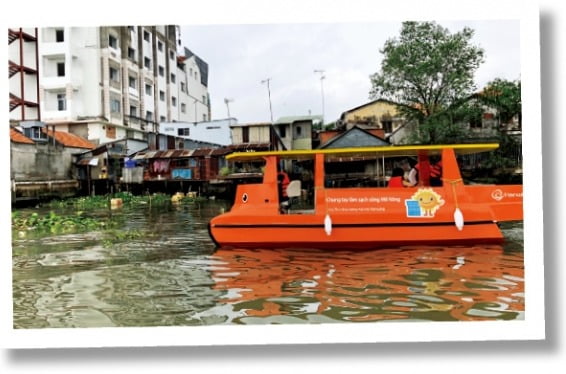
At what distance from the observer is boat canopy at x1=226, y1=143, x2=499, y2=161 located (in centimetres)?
647

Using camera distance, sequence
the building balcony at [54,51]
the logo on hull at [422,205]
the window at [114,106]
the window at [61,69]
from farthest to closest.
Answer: the window at [114,106] < the window at [61,69] < the building balcony at [54,51] < the logo on hull at [422,205]

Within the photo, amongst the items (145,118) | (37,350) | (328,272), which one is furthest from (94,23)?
(145,118)

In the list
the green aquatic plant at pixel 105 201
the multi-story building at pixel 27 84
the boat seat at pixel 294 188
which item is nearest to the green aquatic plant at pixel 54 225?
the green aquatic plant at pixel 105 201

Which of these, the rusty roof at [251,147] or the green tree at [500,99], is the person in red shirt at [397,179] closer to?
the green tree at [500,99]

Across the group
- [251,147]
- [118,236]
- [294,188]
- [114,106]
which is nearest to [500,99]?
[294,188]

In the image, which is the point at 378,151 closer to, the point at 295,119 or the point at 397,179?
the point at 397,179

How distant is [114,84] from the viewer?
71.3 feet

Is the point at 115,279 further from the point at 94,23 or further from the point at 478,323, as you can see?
the point at 478,323

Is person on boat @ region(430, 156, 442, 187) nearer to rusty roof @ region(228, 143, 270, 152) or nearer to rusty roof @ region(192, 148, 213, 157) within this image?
rusty roof @ region(228, 143, 270, 152)

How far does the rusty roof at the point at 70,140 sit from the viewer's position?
17609 mm

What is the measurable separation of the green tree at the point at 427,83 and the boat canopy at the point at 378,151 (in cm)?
969

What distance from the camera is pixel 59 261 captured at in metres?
6.86

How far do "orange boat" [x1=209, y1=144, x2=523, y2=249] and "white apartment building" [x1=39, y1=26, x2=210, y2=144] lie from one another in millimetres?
9355

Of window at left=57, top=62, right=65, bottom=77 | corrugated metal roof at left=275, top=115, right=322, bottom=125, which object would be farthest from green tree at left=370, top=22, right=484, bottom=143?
window at left=57, top=62, right=65, bottom=77
